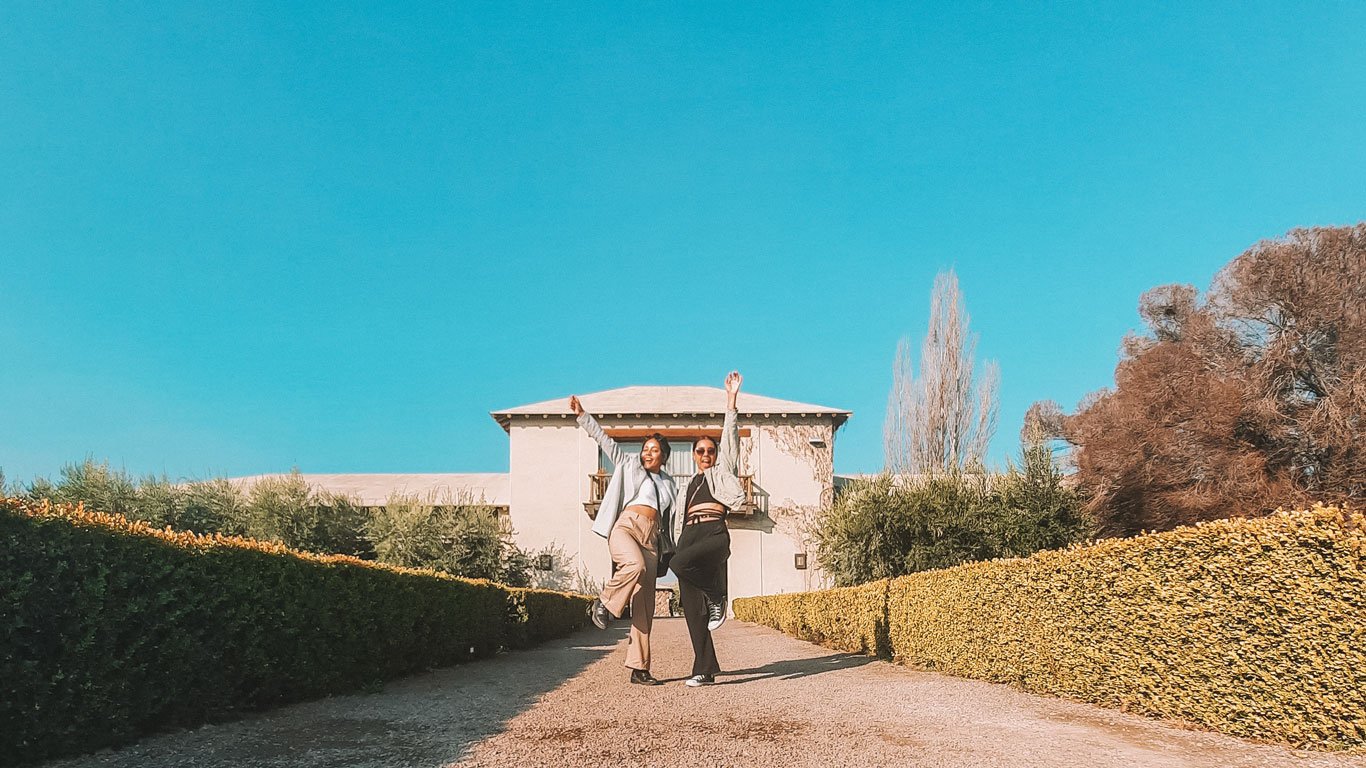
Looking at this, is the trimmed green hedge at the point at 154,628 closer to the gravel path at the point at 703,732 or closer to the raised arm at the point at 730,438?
the gravel path at the point at 703,732

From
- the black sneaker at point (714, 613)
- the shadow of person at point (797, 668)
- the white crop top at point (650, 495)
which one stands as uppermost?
the white crop top at point (650, 495)

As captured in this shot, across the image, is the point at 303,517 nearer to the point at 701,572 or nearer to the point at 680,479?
the point at 680,479

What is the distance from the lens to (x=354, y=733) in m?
4.91

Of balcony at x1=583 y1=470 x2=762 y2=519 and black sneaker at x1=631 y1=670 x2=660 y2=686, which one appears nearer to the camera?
black sneaker at x1=631 y1=670 x2=660 y2=686

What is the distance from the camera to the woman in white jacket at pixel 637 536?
6.96 meters

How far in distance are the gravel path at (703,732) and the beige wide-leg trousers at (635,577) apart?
1.42 ft

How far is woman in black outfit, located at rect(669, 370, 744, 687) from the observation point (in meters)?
7.29

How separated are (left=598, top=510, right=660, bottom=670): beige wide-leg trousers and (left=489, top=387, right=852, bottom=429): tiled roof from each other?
2356cm

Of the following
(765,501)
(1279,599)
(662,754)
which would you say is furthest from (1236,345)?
(662,754)

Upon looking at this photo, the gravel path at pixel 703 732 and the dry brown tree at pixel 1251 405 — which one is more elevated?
the dry brown tree at pixel 1251 405

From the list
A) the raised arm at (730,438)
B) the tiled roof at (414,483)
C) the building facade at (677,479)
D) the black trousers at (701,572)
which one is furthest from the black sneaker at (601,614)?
the tiled roof at (414,483)

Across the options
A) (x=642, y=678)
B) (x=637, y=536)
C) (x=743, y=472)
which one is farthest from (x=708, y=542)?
(x=743, y=472)

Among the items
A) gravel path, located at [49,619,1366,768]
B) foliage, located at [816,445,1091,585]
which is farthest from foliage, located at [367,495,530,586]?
gravel path, located at [49,619,1366,768]

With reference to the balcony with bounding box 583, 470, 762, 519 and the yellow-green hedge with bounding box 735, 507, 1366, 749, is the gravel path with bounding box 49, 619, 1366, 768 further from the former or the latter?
the balcony with bounding box 583, 470, 762, 519
